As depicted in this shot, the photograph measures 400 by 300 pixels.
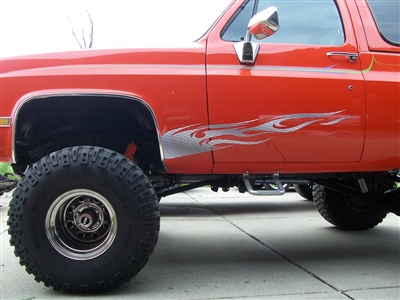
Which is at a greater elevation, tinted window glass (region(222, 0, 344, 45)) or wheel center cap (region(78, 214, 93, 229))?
tinted window glass (region(222, 0, 344, 45))

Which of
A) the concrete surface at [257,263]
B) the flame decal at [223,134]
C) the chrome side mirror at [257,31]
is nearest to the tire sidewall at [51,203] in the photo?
the concrete surface at [257,263]

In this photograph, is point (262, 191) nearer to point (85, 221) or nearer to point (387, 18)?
point (85, 221)

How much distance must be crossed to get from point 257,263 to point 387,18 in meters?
2.31

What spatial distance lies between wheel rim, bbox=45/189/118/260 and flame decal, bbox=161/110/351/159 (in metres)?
0.59

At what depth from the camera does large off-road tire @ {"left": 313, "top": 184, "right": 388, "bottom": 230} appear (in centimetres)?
488

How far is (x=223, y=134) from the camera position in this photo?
119 inches

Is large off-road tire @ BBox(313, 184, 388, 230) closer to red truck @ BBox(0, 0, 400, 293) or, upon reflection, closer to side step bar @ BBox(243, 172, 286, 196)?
red truck @ BBox(0, 0, 400, 293)

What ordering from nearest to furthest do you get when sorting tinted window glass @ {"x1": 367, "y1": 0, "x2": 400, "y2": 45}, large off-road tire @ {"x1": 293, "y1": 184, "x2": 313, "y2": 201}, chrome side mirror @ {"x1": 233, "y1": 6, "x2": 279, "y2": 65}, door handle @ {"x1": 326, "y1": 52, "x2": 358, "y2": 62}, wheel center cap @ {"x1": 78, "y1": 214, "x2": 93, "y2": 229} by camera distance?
1. chrome side mirror @ {"x1": 233, "y1": 6, "x2": 279, "y2": 65}
2. wheel center cap @ {"x1": 78, "y1": 214, "x2": 93, "y2": 229}
3. door handle @ {"x1": 326, "y1": 52, "x2": 358, "y2": 62}
4. tinted window glass @ {"x1": 367, "y1": 0, "x2": 400, "y2": 45}
5. large off-road tire @ {"x1": 293, "y1": 184, "x2": 313, "y2": 201}

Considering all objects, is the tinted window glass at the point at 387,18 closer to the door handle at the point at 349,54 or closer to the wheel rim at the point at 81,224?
the door handle at the point at 349,54

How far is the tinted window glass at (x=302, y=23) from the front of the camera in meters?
3.21

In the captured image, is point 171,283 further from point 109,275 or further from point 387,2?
point 387,2

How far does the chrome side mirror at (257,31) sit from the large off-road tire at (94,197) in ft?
3.67

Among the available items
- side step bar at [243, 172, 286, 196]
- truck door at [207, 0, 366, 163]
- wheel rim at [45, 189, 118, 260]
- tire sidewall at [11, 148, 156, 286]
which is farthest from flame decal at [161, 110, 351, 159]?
wheel rim at [45, 189, 118, 260]

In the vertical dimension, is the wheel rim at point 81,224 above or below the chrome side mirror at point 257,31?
below
